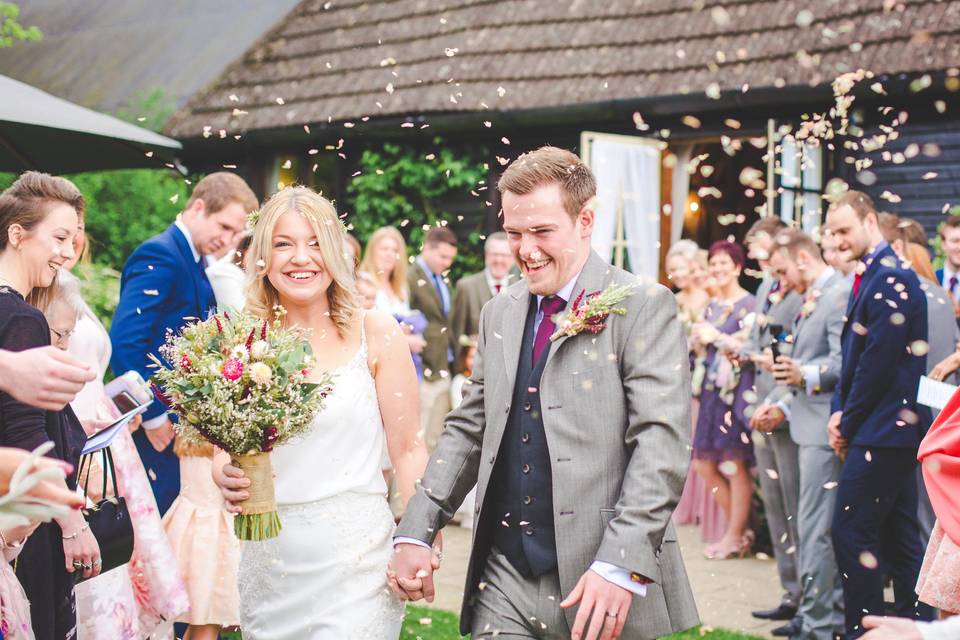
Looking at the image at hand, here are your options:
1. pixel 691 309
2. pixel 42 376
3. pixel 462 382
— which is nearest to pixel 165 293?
pixel 42 376

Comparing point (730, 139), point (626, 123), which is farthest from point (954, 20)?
point (626, 123)

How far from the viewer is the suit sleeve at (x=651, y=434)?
3.14 meters

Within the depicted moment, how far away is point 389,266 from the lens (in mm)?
9320

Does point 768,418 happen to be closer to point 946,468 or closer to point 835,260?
point 835,260

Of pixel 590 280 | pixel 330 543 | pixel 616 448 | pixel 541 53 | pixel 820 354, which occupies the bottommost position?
pixel 330 543

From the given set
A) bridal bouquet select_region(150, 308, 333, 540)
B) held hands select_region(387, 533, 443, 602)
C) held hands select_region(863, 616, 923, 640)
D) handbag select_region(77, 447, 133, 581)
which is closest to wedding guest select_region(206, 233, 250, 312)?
handbag select_region(77, 447, 133, 581)

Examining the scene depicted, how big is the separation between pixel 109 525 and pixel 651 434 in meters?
2.19

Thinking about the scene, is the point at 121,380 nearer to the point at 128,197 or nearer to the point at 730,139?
the point at 730,139

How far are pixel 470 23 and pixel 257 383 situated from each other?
424 inches

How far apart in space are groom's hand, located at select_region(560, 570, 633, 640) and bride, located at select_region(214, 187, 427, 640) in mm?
879

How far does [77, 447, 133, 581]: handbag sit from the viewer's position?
4152 millimetres

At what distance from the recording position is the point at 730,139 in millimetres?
11375

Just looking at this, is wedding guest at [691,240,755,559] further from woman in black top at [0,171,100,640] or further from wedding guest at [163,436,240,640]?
woman in black top at [0,171,100,640]

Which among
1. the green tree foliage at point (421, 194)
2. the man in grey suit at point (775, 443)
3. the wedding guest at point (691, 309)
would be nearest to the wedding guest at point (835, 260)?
the man in grey suit at point (775, 443)
